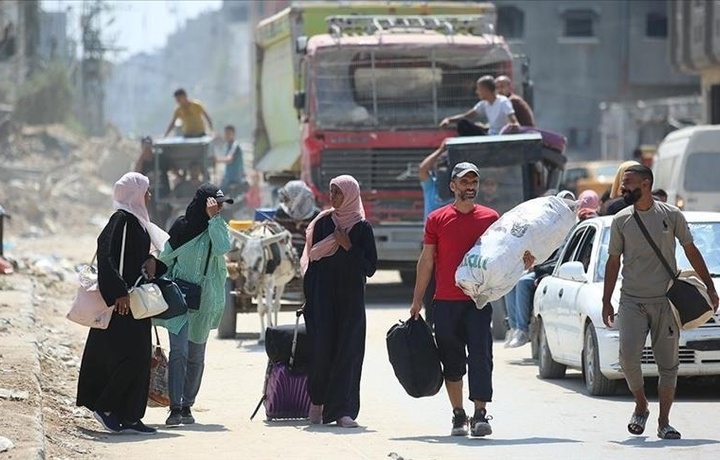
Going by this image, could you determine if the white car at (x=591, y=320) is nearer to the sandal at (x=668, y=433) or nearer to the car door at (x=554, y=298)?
the car door at (x=554, y=298)

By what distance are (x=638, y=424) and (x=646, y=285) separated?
89 cm

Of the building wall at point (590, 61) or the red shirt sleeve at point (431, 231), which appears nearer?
the red shirt sleeve at point (431, 231)

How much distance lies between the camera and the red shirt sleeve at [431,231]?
11492 mm

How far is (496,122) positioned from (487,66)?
398 cm

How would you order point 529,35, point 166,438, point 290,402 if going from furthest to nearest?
1. point 529,35
2. point 290,402
3. point 166,438

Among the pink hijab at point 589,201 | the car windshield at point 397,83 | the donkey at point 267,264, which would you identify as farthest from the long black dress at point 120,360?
the car windshield at point 397,83

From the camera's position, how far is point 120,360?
11.6m

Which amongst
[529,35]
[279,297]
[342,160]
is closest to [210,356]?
[279,297]

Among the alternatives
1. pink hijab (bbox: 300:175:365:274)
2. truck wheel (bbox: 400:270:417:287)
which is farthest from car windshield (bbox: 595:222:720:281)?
truck wheel (bbox: 400:270:417:287)

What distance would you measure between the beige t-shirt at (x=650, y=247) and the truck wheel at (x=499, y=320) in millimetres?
7342

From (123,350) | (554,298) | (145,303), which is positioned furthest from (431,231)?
(554,298)

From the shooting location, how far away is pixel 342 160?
78.5 feet

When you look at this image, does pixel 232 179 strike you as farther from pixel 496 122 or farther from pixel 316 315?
pixel 316 315

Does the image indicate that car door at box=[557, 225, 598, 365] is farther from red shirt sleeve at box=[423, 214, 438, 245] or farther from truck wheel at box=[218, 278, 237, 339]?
truck wheel at box=[218, 278, 237, 339]
